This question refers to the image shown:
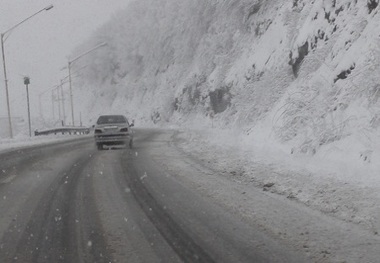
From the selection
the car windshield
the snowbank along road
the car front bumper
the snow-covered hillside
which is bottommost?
the snowbank along road

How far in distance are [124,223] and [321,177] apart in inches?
172

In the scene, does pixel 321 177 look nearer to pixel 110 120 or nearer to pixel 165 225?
pixel 165 225

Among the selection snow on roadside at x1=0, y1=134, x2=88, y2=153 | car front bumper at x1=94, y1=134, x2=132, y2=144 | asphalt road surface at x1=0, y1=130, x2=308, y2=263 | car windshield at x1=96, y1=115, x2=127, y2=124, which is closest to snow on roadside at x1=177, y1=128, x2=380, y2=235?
asphalt road surface at x1=0, y1=130, x2=308, y2=263

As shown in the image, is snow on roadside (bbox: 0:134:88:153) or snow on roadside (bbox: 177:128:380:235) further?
snow on roadside (bbox: 0:134:88:153)

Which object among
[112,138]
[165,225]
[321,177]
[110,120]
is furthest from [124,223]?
[110,120]

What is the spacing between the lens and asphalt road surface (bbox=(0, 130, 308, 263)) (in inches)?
192

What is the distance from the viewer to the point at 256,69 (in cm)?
2788

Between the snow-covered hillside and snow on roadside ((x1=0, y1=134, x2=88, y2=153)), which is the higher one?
the snow-covered hillside

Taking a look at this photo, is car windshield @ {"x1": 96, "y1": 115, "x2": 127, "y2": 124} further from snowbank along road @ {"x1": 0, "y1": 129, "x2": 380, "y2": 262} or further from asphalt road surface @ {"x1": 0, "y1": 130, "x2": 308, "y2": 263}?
snowbank along road @ {"x1": 0, "y1": 129, "x2": 380, "y2": 262}

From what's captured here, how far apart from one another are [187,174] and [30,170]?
4.92 metres

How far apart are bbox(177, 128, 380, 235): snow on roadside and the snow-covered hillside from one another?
0.36m

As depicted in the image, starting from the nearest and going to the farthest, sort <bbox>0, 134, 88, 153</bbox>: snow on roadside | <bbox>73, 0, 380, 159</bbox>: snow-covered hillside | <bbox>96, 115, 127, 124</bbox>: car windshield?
<bbox>73, 0, 380, 159</bbox>: snow-covered hillside → <bbox>96, 115, 127, 124</bbox>: car windshield → <bbox>0, 134, 88, 153</bbox>: snow on roadside

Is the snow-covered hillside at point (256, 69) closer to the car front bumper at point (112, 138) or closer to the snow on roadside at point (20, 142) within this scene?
the car front bumper at point (112, 138)

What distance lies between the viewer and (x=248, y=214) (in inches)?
257
